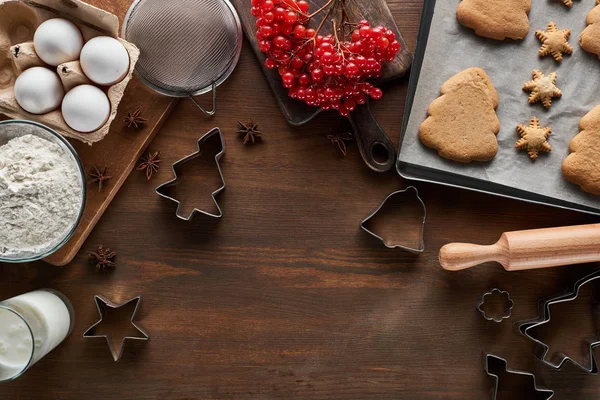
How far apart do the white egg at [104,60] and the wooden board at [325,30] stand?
0.94 ft

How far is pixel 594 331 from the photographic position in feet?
4.15

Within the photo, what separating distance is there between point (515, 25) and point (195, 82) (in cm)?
72

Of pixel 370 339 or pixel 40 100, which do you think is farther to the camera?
pixel 370 339

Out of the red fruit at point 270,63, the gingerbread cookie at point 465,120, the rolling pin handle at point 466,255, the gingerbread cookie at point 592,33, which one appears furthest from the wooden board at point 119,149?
the gingerbread cookie at point 592,33

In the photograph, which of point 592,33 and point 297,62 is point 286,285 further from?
point 592,33

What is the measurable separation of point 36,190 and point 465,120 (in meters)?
0.90

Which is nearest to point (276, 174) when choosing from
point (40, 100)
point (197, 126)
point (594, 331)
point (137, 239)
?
point (197, 126)

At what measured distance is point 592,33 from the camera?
1186 millimetres

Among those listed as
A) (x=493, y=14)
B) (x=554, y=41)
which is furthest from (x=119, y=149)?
(x=554, y=41)

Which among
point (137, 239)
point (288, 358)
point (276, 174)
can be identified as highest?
point (276, 174)

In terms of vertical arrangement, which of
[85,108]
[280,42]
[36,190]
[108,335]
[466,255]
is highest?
[280,42]

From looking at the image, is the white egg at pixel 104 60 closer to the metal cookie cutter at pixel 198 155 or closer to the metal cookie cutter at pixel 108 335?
the metal cookie cutter at pixel 198 155

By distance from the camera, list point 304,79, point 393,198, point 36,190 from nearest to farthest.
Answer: point 36,190
point 304,79
point 393,198

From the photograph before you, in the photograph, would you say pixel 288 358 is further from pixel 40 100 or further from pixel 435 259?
pixel 40 100
